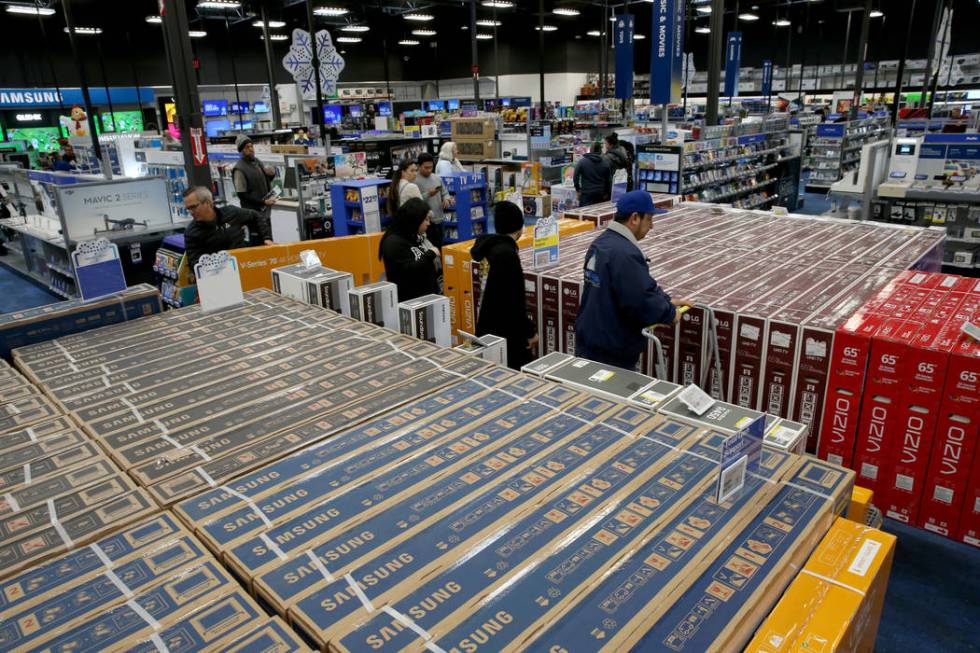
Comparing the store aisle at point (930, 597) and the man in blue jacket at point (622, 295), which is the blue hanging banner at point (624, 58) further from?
the store aisle at point (930, 597)

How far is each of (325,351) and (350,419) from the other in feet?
2.56

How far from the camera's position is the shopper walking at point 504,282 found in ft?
14.7

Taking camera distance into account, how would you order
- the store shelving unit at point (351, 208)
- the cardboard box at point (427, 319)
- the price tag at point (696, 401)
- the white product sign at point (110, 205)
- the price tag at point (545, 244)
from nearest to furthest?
the price tag at point (696, 401) → the cardboard box at point (427, 319) → the price tag at point (545, 244) → the white product sign at point (110, 205) → the store shelving unit at point (351, 208)

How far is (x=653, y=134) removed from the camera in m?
13.8

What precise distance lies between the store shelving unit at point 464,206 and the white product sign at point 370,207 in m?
1.62

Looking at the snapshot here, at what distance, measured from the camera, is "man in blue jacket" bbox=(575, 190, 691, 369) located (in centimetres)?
376

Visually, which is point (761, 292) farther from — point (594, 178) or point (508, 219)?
point (594, 178)

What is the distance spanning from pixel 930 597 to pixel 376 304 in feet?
11.3

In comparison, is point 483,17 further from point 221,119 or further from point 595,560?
point 595,560

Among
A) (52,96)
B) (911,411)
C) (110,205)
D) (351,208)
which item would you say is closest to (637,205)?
(911,411)

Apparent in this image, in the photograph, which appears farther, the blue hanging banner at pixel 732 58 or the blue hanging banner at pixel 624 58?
the blue hanging banner at pixel 732 58

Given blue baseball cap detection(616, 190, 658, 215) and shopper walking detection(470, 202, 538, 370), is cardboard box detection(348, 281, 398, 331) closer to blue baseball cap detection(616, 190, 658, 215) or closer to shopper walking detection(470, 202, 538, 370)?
shopper walking detection(470, 202, 538, 370)

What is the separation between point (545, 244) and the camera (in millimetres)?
5133

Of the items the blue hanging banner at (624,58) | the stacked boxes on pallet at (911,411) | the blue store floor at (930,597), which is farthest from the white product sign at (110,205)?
the blue hanging banner at (624,58)
